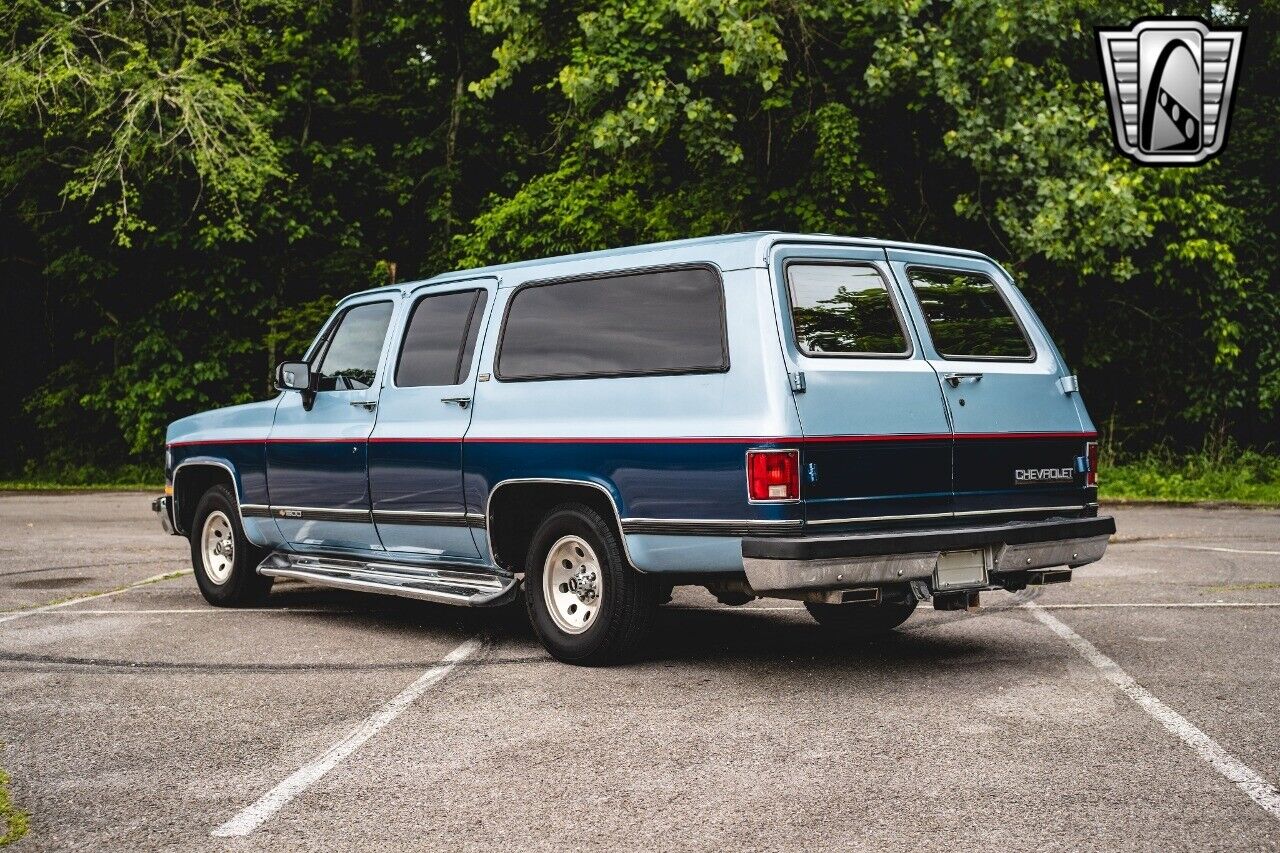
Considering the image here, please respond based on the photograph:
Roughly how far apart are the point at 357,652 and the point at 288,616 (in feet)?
5.47

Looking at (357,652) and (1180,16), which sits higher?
(1180,16)

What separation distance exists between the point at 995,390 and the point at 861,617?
1.97m

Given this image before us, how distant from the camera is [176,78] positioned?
22.0 metres

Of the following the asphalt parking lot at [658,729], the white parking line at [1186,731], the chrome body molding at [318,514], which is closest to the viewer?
the asphalt parking lot at [658,729]

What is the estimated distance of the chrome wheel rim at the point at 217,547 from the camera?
402 inches

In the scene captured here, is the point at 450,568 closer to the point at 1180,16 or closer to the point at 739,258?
the point at 739,258

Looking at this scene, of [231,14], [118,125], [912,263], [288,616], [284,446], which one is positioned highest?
[231,14]

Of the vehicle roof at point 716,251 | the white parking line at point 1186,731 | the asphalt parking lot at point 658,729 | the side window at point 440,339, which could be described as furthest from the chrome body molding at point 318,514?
the white parking line at point 1186,731

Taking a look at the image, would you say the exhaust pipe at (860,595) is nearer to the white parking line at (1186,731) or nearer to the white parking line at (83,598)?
the white parking line at (1186,731)

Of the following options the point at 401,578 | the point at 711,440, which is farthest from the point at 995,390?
the point at 401,578

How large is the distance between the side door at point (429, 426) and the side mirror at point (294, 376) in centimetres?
71

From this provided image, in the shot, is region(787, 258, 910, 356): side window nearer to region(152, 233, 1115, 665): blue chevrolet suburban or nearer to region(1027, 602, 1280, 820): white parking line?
region(152, 233, 1115, 665): blue chevrolet suburban

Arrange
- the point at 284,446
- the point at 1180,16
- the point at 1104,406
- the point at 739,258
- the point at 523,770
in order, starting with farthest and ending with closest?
the point at 1104,406
the point at 1180,16
the point at 284,446
the point at 739,258
the point at 523,770

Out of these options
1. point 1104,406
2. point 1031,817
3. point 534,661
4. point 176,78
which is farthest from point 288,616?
point 1104,406
